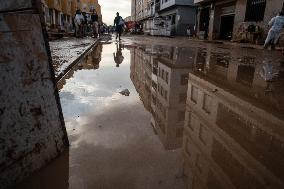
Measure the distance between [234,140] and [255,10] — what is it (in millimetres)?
17497

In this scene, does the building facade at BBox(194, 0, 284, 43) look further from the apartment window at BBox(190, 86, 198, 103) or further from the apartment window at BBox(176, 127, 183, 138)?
the apartment window at BBox(176, 127, 183, 138)

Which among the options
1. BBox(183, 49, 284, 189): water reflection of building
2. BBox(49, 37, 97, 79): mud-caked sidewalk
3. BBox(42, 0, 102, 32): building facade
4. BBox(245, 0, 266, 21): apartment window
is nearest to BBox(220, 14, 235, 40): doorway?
BBox(245, 0, 266, 21): apartment window

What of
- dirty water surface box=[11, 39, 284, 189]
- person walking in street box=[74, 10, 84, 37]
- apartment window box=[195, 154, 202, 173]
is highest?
person walking in street box=[74, 10, 84, 37]

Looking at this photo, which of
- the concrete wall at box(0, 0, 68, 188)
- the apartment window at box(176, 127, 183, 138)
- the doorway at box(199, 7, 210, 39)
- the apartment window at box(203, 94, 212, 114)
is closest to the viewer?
the concrete wall at box(0, 0, 68, 188)

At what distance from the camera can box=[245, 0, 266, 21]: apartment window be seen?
51.3ft

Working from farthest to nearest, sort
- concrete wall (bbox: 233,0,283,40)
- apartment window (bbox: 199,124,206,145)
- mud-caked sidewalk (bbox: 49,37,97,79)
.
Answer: concrete wall (bbox: 233,0,283,40), mud-caked sidewalk (bbox: 49,37,97,79), apartment window (bbox: 199,124,206,145)

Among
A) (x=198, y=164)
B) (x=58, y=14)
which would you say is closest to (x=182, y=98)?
(x=198, y=164)

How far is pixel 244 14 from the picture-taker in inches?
693

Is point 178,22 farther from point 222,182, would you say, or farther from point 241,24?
point 222,182

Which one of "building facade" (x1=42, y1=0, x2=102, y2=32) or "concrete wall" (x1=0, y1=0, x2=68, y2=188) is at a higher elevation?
"building facade" (x1=42, y1=0, x2=102, y2=32)

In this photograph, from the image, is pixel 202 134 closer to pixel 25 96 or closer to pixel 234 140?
pixel 234 140

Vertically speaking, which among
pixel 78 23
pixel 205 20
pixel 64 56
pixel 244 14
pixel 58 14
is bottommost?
pixel 64 56

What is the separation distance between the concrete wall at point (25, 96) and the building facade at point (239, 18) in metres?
15.8

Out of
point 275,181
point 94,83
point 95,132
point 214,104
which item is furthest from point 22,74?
point 94,83
